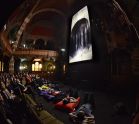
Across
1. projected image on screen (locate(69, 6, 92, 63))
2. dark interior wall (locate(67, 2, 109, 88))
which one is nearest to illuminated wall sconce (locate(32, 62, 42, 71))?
dark interior wall (locate(67, 2, 109, 88))

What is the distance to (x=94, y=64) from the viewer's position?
505cm

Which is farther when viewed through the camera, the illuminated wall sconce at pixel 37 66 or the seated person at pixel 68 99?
the seated person at pixel 68 99

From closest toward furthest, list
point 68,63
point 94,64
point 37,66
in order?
point 37,66
point 68,63
point 94,64

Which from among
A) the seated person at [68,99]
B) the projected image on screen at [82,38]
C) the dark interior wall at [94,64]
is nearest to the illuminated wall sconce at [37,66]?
the seated person at [68,99]

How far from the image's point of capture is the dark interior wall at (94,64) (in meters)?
4.53

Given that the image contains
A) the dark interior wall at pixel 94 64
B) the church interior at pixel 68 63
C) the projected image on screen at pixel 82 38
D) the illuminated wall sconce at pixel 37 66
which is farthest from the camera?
the projected image on screen at pixel 82 38

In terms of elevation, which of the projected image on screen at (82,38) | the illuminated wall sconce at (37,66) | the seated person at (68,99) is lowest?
the seated person at (68,99)

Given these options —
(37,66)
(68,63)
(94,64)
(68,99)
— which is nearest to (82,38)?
(94,64)

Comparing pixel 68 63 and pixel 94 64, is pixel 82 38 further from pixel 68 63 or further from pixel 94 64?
pixel 68 63

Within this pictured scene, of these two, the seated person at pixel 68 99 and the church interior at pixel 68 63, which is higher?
the church interior at pixel 68 63

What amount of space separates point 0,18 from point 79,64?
3.66 m

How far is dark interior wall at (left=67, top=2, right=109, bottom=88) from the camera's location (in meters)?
4.53

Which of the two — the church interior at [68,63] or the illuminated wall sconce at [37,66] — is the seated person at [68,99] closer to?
the church interior at [68,63]

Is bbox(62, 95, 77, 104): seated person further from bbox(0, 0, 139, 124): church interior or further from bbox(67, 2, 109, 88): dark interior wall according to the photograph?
bbox(67, 2, 109, 88): dark interior wall
